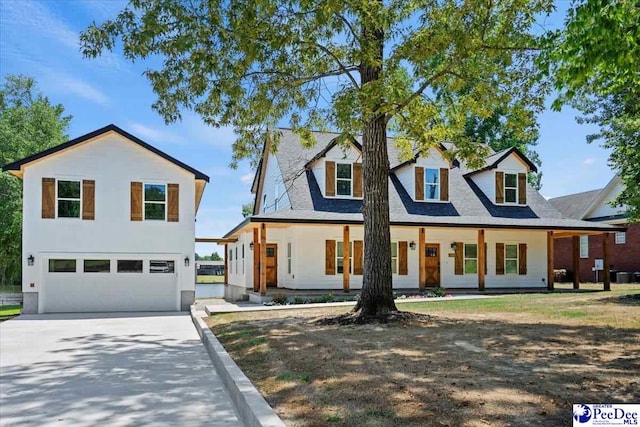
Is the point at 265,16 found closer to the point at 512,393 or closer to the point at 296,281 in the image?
the point at 512,393

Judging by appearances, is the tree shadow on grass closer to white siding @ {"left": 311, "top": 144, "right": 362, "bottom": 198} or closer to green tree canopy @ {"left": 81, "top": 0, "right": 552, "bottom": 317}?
green tree canopy @ {"left": 81, "top": 0, "right": 552, "bottom": 317}

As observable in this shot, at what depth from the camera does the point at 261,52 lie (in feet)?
35.3

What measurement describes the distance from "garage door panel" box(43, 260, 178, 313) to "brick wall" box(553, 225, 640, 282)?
2398cm

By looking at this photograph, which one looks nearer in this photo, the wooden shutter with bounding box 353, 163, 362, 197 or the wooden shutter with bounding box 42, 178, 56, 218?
the wooden shutter with bounding box 42, 178, 56, 218

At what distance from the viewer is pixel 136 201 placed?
19.9 meters

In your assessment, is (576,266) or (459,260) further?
(576,266)

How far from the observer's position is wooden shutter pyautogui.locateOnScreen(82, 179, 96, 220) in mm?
19391

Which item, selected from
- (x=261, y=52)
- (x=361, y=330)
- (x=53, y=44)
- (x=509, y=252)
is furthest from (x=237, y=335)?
(x=509, y=252)

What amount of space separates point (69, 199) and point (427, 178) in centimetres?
1434

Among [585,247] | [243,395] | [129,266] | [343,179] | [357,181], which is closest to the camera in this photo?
[243,395]

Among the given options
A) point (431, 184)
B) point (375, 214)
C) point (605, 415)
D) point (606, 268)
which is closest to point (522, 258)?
point (606, 268)

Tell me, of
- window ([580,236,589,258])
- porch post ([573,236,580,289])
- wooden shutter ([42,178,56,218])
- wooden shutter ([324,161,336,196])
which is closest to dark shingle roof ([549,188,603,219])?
window ([580,236,589,258])

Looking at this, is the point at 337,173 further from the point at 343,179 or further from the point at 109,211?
the point at 109,211

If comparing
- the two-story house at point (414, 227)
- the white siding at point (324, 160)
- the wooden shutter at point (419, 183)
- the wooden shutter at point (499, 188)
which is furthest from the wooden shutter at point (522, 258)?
the white siding at point (324, 160)
